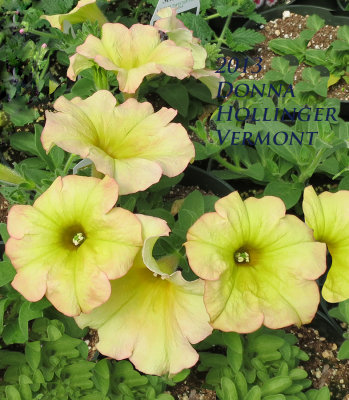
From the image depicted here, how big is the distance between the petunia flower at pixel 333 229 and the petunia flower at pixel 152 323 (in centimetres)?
25

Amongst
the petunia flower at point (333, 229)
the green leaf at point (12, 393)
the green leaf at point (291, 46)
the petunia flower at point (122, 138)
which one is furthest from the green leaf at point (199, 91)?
the green leaf at point (12, 393)

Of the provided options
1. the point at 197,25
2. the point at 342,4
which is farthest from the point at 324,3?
the point at 197,25

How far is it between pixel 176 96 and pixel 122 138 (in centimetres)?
68

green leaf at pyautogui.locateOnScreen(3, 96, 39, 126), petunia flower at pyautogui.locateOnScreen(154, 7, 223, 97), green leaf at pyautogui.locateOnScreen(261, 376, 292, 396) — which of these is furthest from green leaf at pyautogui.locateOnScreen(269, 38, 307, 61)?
green leaf at pyautogui.locateOnScreen(261, 376, 292, 396)

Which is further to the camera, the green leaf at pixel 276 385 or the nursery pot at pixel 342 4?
the nursery pot at pixel 342 4

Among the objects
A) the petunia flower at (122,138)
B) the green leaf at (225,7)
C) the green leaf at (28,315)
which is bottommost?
the green leaf at (28,315)

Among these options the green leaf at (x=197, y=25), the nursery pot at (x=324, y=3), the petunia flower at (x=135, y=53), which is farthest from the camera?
the nursery pot at (x=324, y=3)

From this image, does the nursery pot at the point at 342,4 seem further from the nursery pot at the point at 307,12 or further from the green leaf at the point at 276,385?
the green leaf at the point at 276,385

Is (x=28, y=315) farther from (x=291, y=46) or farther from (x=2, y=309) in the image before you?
(x=291, y=46)

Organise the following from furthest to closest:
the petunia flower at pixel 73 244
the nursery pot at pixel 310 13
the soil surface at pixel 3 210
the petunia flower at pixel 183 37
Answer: the nursery pot at pixel 310 13 → the soil surface at pixel 3 210 → the petunia flower at pixel 183 37 → the petunia flower at pixel 73 244

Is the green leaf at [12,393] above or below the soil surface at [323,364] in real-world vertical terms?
above

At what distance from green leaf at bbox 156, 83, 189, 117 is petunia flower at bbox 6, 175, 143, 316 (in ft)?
2.64

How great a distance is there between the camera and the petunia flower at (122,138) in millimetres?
893

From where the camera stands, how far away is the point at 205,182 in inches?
60.0
